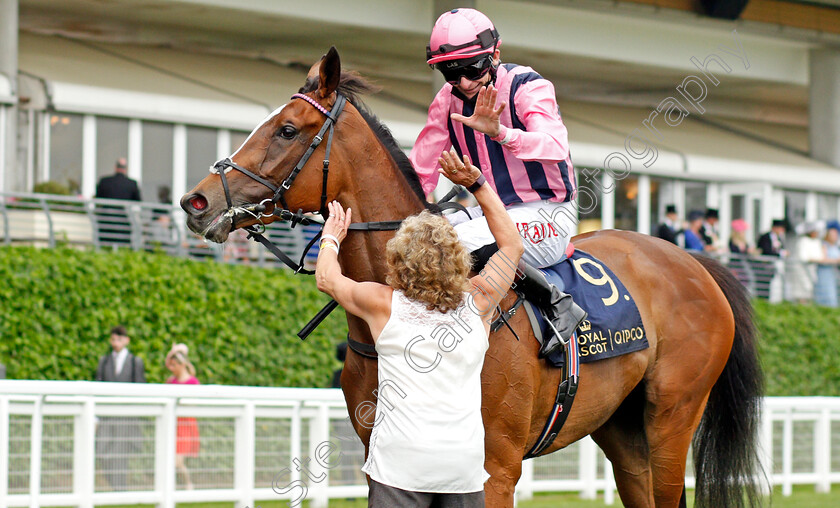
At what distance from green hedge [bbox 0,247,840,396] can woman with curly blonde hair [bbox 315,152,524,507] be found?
6.43 m

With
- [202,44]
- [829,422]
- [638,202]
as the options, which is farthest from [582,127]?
[829,422]

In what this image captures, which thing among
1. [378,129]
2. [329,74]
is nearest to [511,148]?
[378,129]

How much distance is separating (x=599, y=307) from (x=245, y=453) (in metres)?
3.07

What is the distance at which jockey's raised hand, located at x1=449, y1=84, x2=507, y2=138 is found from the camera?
3066 mm

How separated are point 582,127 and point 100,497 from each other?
13194 mm

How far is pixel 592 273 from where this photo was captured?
383 centimetres

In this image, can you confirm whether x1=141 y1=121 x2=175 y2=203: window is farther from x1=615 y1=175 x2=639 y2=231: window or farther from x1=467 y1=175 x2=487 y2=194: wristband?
x1=467 y1=175 x2=487 y2=194: wristband

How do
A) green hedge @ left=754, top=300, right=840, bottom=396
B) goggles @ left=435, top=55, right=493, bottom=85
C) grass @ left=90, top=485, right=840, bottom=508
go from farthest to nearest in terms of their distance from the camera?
1. green hedge @ left=754, top=300, right=840, bottom=396
2. grass @ left=90, top=485, right=840, bottom=508
3. goggles @ left=435, top=55, right=493, bottom=85

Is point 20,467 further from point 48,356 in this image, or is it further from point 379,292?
point 48,356

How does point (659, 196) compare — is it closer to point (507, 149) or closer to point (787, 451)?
point (787, 451)

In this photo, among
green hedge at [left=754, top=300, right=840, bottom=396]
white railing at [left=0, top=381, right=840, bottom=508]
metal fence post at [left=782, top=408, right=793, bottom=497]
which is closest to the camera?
white railing at [left=0, top=381, right=840, bottom=508]

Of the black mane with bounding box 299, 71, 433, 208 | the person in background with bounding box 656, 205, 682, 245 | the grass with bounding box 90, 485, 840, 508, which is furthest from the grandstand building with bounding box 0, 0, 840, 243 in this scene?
the black mane with bounding box 299, 71, 433, 208

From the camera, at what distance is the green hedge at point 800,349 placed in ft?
42.6

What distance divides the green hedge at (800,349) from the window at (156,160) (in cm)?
761
